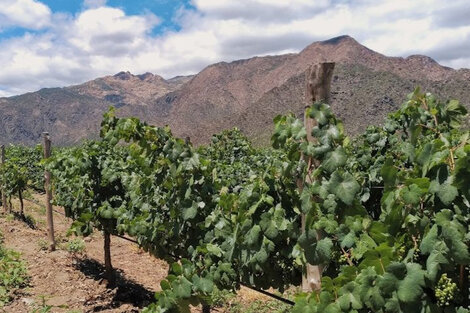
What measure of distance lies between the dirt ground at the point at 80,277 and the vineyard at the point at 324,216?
234 centimetres

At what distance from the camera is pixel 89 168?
729 cm

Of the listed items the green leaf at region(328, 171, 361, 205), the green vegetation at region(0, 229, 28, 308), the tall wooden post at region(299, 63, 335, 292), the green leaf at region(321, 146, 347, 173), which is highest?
the tall wooden post at region(299, 63, 335, 292)

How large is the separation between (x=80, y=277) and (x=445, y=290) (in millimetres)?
7717

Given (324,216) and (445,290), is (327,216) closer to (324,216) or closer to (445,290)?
(324,216)

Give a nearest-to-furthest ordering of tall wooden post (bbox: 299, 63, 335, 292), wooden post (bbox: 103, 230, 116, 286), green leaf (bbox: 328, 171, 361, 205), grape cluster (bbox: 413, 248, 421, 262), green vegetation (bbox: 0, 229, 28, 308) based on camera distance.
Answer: grape cluster (bbox: 413, 248, 421, 262)
green leaf (bbox: 328, 171, 361, 205)
tall wooden post (bbox: 299, 63, 335, 292)
green vegetation (bbox: 0, 229, 28, 308)
wooden post (bbox: 103, 230, 116, 286)

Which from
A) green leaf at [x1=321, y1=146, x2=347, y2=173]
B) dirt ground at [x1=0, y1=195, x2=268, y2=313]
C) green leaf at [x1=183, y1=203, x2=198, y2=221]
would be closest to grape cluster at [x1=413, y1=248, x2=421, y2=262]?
green leaf at [x1=321, y1=146, x2=347, y2=173]

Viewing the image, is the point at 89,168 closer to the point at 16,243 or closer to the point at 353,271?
the point at 16,243

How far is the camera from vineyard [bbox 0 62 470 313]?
1.94 meters

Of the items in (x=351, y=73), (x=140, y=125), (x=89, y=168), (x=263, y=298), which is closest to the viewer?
(x=140, y=125)

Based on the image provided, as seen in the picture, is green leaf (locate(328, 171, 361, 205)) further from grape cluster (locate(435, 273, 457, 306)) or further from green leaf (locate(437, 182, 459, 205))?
grape cluster (locate(435, 273, 457, 306))

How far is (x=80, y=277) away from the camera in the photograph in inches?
329

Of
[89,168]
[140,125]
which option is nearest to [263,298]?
[89,168]

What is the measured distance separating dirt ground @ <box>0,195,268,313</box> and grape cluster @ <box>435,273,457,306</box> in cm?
577

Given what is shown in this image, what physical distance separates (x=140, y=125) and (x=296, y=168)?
7.26 feet
